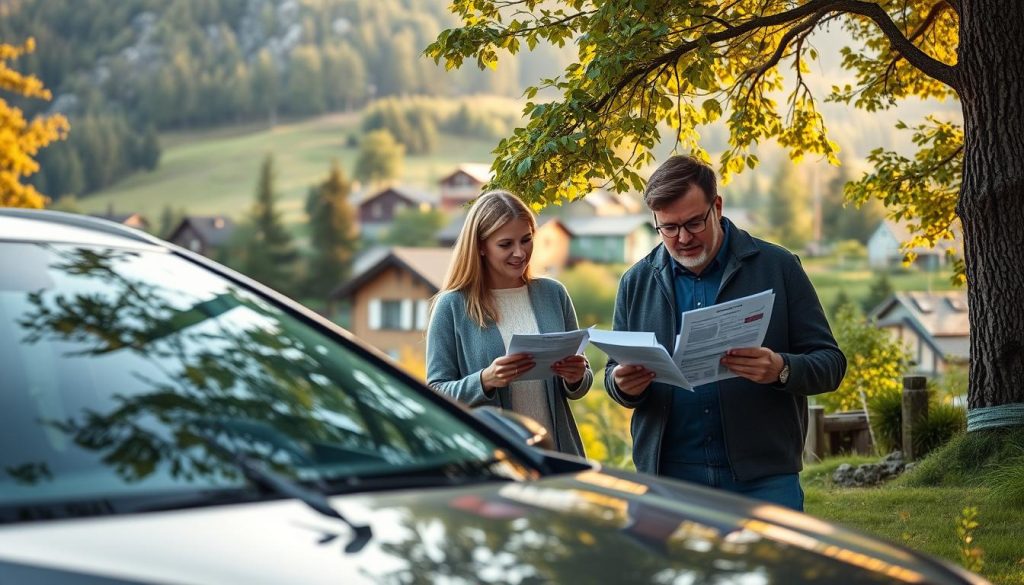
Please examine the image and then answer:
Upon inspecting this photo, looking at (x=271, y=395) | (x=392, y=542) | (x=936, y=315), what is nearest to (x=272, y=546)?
(x=392, y=542)

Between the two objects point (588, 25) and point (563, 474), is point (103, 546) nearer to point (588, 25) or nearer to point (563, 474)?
point (563, 474)

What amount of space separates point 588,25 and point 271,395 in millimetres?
8433

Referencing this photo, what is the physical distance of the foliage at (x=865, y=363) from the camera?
1952 centimetres

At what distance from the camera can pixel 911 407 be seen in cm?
1230

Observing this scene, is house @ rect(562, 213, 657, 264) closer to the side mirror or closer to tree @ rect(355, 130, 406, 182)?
tree @ rect(355, 130, 406, 182)

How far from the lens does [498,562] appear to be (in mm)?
2172

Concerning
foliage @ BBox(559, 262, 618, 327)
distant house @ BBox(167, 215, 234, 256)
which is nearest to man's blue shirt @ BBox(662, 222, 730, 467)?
foliage @ BBox(559, 262, 618, 327)

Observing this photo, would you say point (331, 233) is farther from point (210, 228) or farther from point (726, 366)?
point (726, 366)

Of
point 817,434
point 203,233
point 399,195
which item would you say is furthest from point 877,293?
point 203,233

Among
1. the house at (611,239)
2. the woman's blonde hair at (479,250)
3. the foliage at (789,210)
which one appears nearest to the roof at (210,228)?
the house at (611,239)

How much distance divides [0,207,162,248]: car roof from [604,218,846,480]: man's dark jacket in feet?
5.79

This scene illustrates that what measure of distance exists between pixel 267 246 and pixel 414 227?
17.9 m

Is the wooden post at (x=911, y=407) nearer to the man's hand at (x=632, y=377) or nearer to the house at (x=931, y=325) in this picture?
the man's hand at (x=632, y=377)

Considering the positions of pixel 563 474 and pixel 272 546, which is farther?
pixel 563 474
